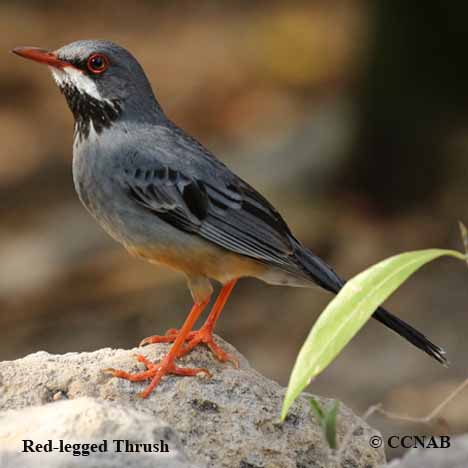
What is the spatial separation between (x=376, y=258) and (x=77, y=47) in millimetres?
5934

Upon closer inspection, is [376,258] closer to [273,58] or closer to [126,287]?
[126,287]

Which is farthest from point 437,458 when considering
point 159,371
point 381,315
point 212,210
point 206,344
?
point 212,210

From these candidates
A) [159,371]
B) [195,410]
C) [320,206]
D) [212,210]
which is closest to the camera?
[195,410]

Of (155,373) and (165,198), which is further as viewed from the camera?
(165,198)

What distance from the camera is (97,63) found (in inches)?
250

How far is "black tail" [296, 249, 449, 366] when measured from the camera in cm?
622

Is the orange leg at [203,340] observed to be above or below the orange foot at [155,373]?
above

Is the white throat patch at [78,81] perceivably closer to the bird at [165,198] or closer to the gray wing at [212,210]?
the bird at [165,198]

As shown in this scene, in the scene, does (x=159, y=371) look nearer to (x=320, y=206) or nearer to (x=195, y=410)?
(x=195, y=410)

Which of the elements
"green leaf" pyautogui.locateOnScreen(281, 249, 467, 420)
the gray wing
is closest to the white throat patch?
the gray wing

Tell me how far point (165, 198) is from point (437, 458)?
2.63 m

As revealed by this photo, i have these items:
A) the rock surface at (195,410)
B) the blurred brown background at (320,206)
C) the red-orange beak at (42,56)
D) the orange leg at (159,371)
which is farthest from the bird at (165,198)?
the blurred brown background at (320,206)

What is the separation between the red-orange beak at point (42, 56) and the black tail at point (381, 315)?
5.61 ft

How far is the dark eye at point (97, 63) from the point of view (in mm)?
6340
